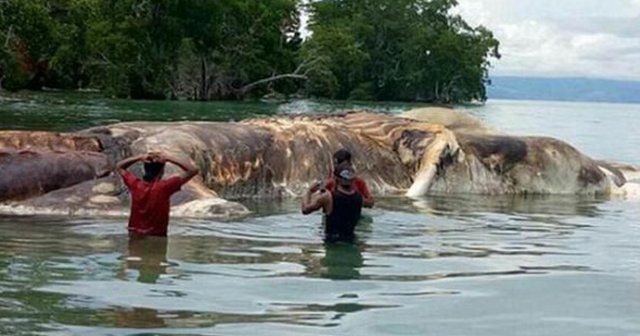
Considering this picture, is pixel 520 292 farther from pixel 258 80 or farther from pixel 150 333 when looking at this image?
pixel 258 80

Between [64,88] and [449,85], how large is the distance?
A: 4547 cm

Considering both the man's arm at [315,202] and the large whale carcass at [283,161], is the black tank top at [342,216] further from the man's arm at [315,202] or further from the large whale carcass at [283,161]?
the large whale carcass at [283,161]

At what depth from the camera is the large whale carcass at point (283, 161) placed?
1177 centimetres

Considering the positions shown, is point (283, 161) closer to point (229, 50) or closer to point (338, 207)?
point (338, 207)

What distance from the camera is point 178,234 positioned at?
1045 centimetres

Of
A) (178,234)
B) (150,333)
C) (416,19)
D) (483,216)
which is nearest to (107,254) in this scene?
(178,234)

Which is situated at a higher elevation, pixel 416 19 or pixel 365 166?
pixel 416 19

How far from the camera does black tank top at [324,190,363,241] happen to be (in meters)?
10.3

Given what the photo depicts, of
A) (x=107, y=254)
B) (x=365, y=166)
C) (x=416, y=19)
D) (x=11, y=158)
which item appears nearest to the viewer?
(x=107, y=254)

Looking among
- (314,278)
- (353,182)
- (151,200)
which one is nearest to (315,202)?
(353,182)

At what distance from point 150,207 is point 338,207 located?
5.48ft

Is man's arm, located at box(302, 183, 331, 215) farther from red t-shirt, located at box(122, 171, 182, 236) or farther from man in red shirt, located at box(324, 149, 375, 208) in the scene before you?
red t-shirt, located at box(122, 171, 182, 236)

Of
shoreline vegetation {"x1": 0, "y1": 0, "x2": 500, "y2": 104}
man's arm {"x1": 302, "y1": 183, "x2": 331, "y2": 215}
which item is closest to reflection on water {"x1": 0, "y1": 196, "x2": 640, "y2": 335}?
man's arm {"x1": 302, "y1": 183, "x2": 331, "y2": 215}

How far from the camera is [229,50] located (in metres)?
71.0
